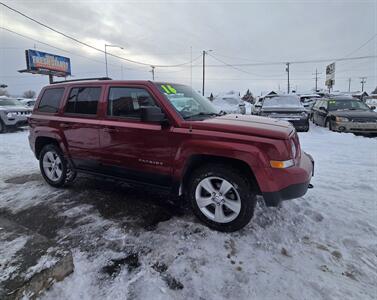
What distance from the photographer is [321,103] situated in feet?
43.8

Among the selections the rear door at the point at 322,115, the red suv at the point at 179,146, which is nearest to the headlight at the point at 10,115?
the red suv at the point at 179,146

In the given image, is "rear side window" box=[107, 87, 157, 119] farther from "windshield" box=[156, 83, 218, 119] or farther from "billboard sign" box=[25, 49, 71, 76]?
"billboard sign" box=[25, 49, 71, 76]

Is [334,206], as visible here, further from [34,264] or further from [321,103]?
[321,103]

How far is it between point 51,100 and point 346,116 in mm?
10308

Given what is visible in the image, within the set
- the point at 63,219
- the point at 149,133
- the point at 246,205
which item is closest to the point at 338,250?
the point at 246,205

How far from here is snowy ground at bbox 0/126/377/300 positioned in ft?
7.41

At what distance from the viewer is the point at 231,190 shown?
3.09m

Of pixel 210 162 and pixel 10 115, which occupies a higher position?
pixel 10 115

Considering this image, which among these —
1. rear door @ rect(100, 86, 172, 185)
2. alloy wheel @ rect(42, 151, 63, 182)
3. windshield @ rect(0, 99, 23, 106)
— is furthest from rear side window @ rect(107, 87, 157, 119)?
windshield @ rect(0, 99, 23, 106)

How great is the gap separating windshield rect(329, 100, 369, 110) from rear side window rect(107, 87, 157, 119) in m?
11.3

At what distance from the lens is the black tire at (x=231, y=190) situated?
2.98m

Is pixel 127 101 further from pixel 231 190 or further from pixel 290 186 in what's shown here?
pixel 290 186

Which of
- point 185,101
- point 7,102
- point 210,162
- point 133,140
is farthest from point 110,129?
point 7,102

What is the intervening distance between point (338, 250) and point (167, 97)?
268cm
